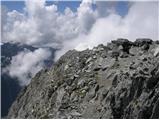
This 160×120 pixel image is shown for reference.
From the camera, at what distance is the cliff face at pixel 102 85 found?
33812mm

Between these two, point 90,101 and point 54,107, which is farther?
point 54,107

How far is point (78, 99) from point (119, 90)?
469 cm

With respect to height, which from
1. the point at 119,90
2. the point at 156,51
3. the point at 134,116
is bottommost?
the point at 134,116

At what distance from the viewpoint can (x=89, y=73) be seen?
41219 millimetres

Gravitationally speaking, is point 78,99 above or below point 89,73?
below

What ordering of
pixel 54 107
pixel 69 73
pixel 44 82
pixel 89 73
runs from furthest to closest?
pixel 44 82 < pixel 69 73 < pixel 89 73 < pixel 54 107

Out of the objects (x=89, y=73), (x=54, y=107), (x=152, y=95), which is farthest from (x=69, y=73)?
(x=152, y=95)

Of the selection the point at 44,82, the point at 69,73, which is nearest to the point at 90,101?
the point at 69,73

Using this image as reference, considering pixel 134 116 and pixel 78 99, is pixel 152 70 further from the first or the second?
pixel 78 99

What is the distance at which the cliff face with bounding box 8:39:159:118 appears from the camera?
33812 mm

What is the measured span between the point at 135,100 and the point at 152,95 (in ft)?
4.96

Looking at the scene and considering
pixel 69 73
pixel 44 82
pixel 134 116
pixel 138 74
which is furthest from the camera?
pixel 44 82

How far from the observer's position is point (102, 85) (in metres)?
37.7

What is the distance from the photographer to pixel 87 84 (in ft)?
129
